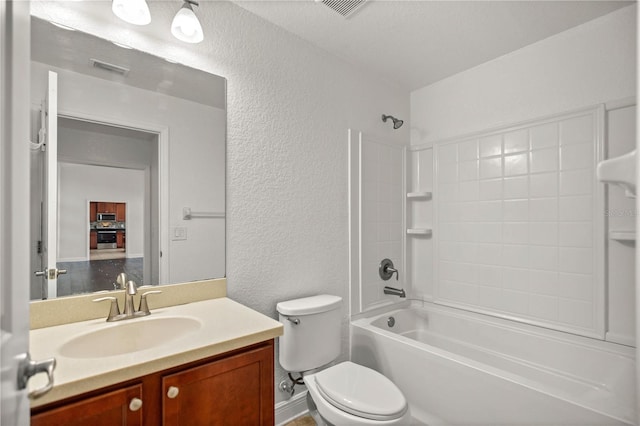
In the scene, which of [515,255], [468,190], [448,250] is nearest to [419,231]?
[448,250]

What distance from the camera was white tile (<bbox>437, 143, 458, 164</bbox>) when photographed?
2582 mm

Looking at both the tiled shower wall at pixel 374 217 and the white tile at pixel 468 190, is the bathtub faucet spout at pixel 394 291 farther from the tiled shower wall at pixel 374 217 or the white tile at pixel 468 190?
the white tile at pixel 468 190

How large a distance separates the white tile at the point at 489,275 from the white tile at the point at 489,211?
36 cm

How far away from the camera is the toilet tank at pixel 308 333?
1.78m

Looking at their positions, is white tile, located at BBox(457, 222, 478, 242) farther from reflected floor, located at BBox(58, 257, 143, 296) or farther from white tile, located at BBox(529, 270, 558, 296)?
reflected floor, located at BBox(58, 257, 143, 296)

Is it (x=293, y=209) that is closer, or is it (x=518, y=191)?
(x=293, y=209)

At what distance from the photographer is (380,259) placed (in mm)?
2572

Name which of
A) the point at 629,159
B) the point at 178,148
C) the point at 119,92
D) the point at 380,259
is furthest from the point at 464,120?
the point at 119,92

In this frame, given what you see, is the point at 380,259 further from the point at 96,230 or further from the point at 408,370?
the point at 96,230

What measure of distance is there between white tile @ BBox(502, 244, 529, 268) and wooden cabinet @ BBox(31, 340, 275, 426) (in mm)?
1861

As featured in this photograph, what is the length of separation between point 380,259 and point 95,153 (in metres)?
2.00

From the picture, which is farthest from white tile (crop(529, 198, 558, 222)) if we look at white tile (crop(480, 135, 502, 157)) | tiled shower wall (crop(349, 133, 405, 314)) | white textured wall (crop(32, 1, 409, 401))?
white textured wall (crop(32, 1, 409, 401))

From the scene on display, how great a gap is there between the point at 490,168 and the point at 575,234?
2.27 ft

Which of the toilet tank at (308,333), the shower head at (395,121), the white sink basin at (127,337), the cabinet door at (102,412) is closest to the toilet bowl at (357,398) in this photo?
the toilet tank at (308,333)
